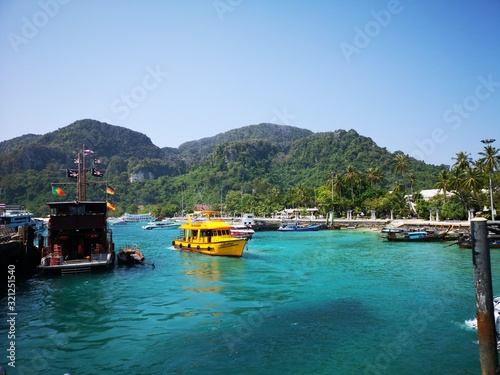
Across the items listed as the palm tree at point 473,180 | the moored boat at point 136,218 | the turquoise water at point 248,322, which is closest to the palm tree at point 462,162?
the palm tree at point 473,180

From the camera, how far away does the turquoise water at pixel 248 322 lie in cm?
1306

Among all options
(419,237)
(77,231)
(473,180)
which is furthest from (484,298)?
(473,180)

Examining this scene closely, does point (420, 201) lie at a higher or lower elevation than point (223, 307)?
higher

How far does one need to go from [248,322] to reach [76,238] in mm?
22267

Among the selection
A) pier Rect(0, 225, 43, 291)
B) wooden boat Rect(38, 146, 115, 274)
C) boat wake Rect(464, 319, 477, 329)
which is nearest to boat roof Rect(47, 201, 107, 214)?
wooden boat Rect(38, 146, 115, 274)

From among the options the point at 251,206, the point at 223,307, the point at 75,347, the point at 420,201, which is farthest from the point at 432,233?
the point at 251,206

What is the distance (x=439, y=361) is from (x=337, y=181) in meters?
100

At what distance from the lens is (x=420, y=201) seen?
85.7 m

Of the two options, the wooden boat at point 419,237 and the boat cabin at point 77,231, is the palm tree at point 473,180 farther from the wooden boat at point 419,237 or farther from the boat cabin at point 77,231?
the boat cabin at point 77,231

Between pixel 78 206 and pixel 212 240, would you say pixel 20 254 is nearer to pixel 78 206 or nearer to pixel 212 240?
pixel 78 206

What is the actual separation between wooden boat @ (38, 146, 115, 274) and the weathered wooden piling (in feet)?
85.7

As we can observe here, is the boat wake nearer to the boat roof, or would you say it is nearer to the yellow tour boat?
the yellow tour boat

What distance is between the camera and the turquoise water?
13062 millimetres

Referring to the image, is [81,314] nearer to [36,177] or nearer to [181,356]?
[181,356]
